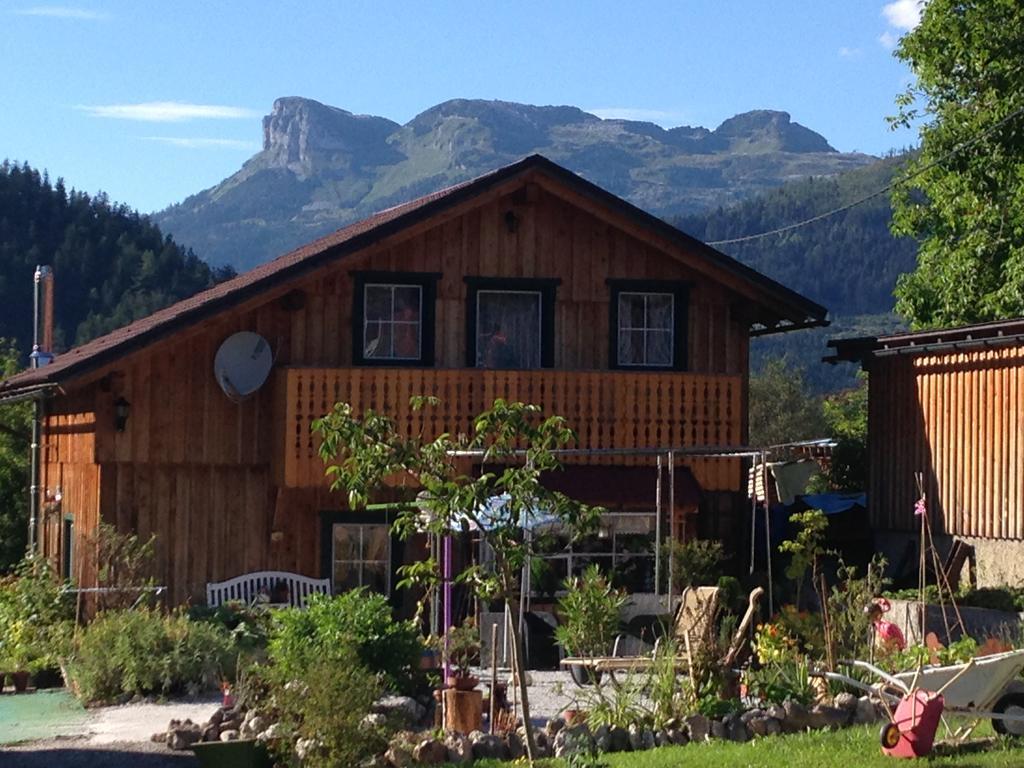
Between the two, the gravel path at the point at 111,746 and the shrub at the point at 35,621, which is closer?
the gravel path at the point at 111,746

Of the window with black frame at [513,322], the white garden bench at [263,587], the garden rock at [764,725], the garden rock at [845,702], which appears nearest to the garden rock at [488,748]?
the garden rock at [764,725]

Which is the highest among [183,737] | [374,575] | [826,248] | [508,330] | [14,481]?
[826,248]

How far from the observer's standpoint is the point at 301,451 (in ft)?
72.3

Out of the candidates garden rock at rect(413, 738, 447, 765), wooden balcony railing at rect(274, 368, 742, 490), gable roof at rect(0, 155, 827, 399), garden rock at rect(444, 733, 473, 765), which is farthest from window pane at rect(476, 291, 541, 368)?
garden rock at rect(413, 738, 447, 765)

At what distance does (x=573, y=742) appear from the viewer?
13250 mm

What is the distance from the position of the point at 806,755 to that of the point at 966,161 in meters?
19.1

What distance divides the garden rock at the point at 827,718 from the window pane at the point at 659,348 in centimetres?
1061

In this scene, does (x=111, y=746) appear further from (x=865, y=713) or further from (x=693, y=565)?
(x=693, y=565)

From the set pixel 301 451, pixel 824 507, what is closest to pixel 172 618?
pixel 301 451

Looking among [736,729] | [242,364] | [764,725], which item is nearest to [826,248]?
[242,364]

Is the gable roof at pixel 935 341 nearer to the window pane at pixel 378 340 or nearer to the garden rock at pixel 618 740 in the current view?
the window pane at pixel 378 340

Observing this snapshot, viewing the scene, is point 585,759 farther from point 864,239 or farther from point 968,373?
point 864,239

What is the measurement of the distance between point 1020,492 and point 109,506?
10948 mm

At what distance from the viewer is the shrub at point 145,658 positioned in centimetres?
1705
